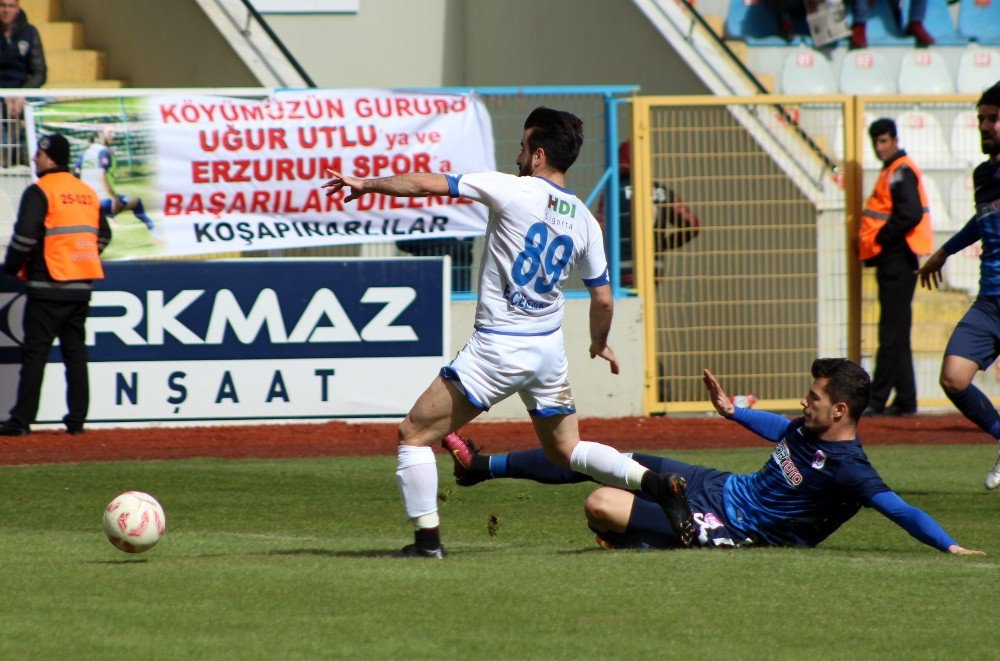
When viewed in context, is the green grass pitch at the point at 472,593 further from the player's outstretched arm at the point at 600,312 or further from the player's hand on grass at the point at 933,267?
the player's hand on grass at the point at 933,267

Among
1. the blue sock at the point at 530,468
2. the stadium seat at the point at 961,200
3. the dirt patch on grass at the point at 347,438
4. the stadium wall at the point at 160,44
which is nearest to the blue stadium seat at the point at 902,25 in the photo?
the stadium seat at the point at 961,200

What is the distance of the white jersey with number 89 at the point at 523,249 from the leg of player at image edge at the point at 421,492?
2.08ft

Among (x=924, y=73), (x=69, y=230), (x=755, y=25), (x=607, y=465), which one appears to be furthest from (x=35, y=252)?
(x=924, y=73)

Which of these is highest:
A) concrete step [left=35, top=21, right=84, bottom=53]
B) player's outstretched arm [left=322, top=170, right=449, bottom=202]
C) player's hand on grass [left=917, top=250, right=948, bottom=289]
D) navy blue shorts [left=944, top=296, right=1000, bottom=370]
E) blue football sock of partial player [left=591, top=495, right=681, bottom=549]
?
concrete step [left=35, top=21, right=84, bottom=53]

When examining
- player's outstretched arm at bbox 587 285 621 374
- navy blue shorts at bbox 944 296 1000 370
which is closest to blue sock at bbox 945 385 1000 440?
navy blue shorts at bbox 944 296 1000 370

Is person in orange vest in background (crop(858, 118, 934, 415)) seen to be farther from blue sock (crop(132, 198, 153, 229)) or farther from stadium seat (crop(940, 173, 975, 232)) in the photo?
blue sock (crop(132, 198, 153, 229))

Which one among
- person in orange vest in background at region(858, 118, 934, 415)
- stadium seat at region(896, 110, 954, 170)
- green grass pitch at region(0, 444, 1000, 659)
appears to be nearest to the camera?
green grass pitch at region(0, 444, 1000, 659)

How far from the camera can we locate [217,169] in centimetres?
1380

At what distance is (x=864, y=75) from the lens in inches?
720

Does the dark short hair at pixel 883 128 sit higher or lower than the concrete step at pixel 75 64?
lower

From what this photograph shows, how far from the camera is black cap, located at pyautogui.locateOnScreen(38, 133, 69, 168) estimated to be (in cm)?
1248

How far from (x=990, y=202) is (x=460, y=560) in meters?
4.36

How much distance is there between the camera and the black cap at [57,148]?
1248 centimetres

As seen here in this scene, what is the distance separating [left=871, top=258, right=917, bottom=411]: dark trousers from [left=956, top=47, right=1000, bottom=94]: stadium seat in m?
5.00
